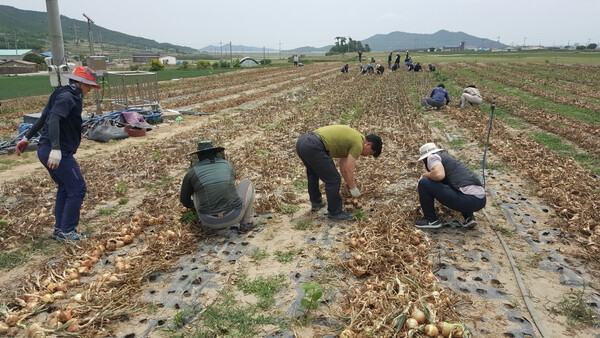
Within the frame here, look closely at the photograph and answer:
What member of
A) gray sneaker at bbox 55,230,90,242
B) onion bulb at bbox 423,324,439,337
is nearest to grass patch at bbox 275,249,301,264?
onion bulb at bbox 423,324,439,337

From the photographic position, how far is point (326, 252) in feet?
15.8

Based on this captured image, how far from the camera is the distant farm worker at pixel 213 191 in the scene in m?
5.01

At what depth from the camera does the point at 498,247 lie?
493cm

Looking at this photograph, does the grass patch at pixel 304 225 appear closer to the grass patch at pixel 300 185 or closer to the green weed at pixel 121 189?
the grass patch at pixel 300 185

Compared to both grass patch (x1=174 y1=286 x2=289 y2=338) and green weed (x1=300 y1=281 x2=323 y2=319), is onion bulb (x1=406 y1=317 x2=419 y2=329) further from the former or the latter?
grass patch (x1=174 y1=286 x2=289 y2=338)

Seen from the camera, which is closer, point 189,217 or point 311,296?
point 311,296

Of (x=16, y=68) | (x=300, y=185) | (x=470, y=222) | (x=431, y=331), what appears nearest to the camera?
(x=431, y=331)

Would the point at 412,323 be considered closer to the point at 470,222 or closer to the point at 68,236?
the point at 470,222

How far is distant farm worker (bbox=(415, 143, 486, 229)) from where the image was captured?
508 cm

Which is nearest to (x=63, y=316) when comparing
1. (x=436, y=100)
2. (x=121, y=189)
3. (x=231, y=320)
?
(x=231, y=320)

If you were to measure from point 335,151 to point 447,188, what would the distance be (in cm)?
159

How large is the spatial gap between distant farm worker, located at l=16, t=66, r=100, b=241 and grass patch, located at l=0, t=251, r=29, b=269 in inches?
17.9

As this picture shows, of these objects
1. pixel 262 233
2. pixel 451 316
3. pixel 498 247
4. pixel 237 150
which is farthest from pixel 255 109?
pixel 451 316

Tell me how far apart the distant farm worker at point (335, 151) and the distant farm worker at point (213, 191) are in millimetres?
1130
